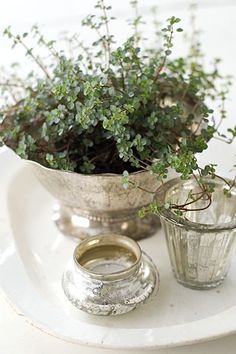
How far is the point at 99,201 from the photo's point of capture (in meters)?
0.83

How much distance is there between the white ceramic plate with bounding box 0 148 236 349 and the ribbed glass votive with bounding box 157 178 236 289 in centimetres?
2

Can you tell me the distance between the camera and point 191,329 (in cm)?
70

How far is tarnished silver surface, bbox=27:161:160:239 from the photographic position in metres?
0.80

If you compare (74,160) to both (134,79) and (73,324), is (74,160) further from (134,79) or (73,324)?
(73,324)

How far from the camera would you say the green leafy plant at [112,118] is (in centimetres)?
76

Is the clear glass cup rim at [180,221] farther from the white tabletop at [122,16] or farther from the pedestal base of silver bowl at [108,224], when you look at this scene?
the white tabletop at [122,16]

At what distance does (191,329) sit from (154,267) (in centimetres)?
12

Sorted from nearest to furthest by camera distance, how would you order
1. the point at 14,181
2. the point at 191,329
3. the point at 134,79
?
1. the point at 191,329
2. the point at 134,79
3. the point at 14,181

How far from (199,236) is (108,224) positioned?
18cm

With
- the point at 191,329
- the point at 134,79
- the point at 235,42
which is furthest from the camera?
the point at 235,42

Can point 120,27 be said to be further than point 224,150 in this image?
Yes

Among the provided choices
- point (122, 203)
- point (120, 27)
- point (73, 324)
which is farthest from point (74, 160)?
point (120, 27)

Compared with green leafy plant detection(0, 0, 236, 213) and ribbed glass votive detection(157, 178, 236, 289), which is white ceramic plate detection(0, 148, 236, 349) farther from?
green leafy plant detection(0, 0, 236, 213)

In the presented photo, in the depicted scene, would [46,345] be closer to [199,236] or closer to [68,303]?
[68,303]
